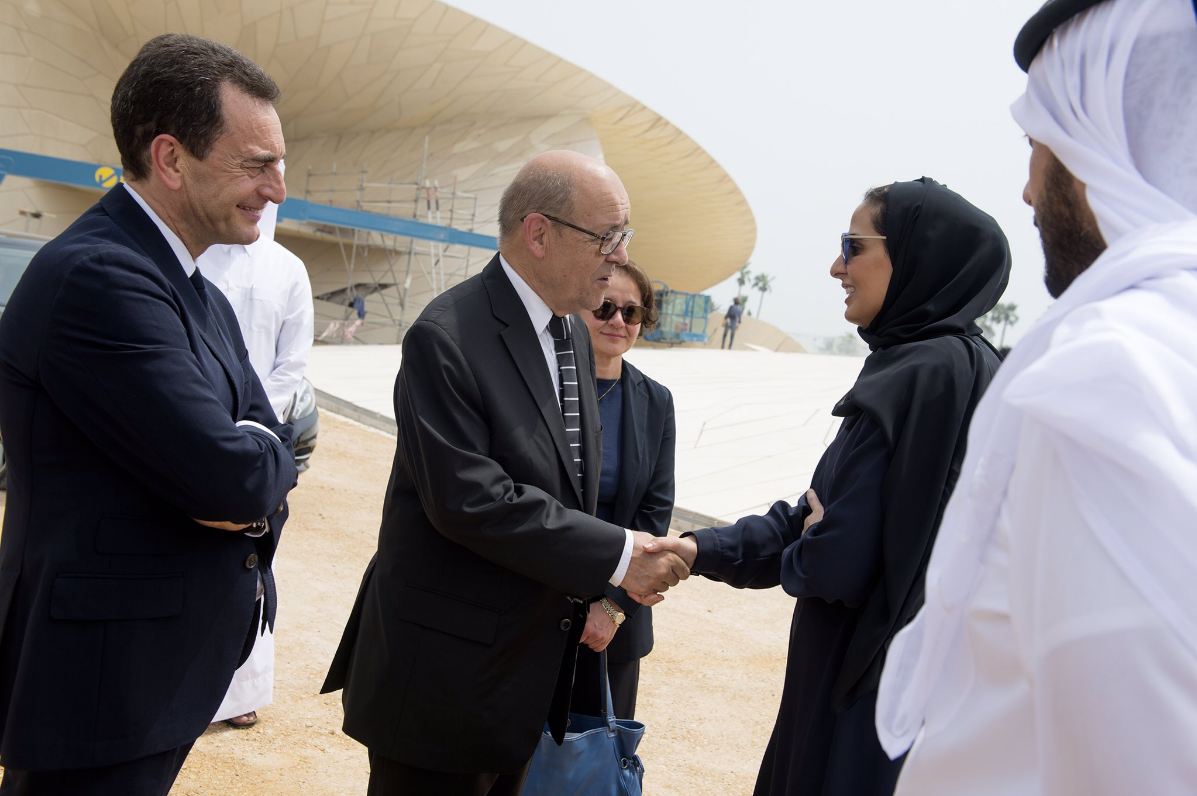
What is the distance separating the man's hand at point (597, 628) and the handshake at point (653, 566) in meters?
0.13

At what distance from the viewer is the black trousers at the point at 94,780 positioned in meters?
1.87

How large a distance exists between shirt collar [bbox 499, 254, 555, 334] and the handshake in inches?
25.1

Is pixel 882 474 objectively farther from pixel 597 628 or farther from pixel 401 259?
pixel 401 259

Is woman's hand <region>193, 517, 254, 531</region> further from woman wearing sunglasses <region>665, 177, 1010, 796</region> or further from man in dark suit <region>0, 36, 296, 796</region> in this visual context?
woman wearing sunglasses <region>665, 177, 1010, 796</region>

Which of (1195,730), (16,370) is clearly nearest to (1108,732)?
(1195,730)

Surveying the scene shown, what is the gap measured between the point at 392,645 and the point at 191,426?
82 centimetres

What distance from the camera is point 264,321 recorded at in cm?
417

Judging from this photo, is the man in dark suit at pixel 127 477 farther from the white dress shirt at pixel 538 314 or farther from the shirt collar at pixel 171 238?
the white dress shirt at pixel 538 314

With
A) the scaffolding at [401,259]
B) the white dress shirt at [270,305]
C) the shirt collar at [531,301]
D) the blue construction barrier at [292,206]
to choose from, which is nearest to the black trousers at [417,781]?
the shirt collar at [531,301]

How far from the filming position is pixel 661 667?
208 inches

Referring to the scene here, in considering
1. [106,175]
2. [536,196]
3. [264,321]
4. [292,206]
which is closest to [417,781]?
[536,196]

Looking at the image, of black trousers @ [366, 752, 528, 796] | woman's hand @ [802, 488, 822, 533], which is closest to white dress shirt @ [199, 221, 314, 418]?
black trousers @ [366, 752, 528, 796]

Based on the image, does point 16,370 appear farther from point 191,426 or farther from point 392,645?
point 392,645

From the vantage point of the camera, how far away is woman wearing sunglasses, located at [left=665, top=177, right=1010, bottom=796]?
2.29m
